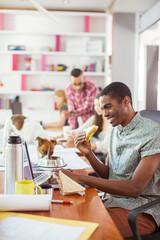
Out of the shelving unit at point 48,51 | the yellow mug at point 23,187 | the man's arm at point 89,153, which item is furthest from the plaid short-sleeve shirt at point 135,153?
the shelving unit at point 48,51

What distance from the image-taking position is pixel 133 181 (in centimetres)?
142

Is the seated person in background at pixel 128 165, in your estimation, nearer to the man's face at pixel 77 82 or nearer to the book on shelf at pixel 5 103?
the man's face at pixel 77 82

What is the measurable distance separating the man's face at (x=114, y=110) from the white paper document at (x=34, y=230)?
0.75 meters

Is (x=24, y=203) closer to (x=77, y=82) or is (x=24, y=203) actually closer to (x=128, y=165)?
(x=128, y=165)

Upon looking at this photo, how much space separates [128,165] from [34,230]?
766 millimetres

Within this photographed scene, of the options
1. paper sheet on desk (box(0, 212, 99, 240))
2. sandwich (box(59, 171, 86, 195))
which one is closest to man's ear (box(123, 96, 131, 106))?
sandwich (box(59, 171, 86, 195))

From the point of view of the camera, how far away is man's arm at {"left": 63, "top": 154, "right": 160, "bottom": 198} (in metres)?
1.41

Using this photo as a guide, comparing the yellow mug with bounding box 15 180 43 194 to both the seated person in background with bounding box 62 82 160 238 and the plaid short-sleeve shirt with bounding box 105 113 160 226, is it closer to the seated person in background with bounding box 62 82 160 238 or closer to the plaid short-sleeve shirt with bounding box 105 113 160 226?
the seated person in background with bounding box 62 82 160 238

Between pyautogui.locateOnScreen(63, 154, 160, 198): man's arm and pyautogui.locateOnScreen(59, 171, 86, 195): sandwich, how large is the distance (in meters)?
0.07

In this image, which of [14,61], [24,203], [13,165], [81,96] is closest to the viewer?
[24,203]

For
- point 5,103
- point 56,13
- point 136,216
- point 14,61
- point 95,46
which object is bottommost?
point 136,216

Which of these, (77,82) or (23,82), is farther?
(23,82)

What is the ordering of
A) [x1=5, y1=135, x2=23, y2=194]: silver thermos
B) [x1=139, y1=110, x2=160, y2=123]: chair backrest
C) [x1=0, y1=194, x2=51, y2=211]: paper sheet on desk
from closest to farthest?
1. [x1=0, y1=194, x2=51, y2=211]: paper sheet on desk
2. [x1=5, y1=135, x2=23, y2=194]: silver thermos
3. [x1=139, y1=110, x2=160, y2=123]: chair backrest

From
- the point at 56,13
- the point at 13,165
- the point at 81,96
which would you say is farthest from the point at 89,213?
the point at 56,13
